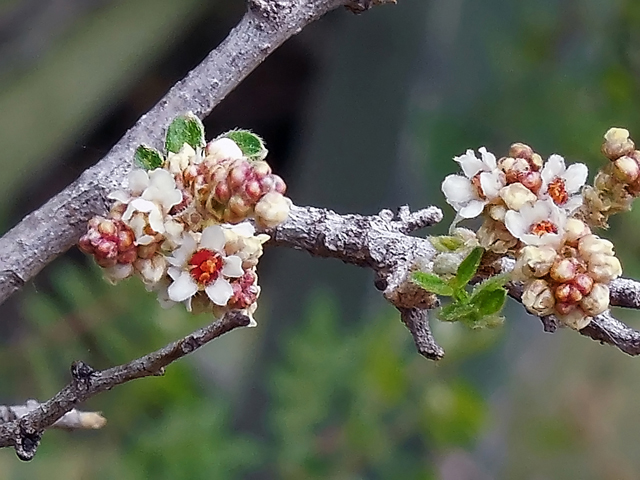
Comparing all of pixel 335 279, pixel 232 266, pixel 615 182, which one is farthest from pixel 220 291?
pixel 335 279

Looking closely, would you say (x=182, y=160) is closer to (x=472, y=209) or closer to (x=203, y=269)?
(x=203, y=269)

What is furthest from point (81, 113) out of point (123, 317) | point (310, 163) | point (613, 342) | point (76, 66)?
point (613, 342)

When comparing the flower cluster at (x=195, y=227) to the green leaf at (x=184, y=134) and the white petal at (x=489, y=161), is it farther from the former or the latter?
the white petal at (x=489, y=161)

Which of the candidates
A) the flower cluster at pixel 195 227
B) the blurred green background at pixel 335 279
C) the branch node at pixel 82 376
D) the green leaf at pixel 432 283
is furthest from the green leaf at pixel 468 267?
the blurred green background at pixel 335 279

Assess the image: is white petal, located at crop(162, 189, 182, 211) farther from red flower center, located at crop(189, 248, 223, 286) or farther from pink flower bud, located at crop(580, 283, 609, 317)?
pink flower bud, located at crop(580, 283, 609, 317)

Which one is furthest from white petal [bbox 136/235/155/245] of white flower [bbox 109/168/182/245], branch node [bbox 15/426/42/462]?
branch node [bbox 15/426/42/462]

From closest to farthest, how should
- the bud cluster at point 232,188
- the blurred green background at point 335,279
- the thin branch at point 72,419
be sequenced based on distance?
the bud cluster at point 232,188, the thin branch at point 72,419, the blurred green background at point 335,279

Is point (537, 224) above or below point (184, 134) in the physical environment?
below
